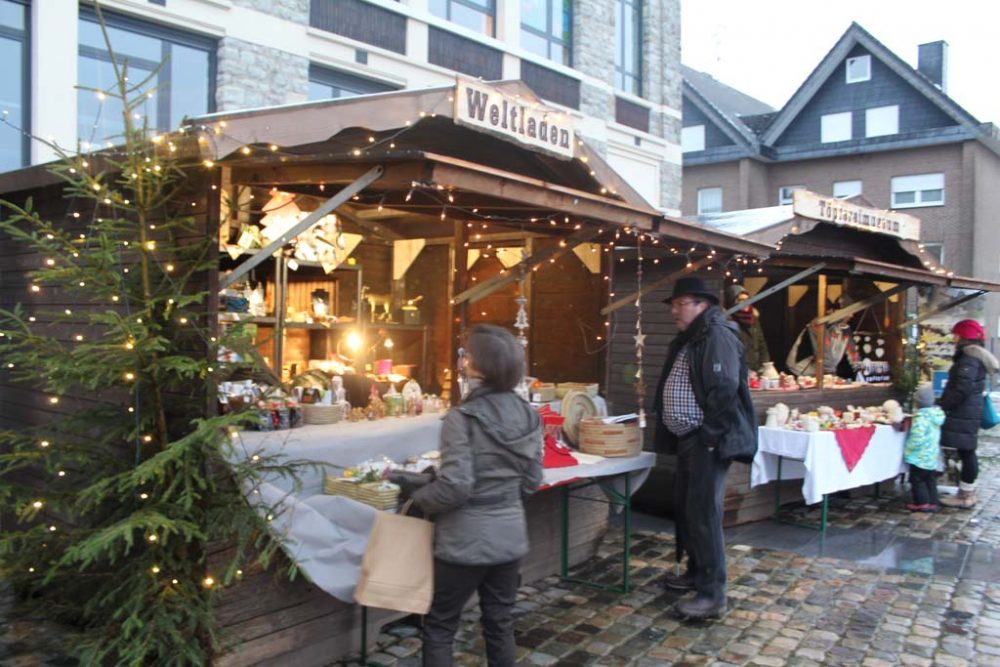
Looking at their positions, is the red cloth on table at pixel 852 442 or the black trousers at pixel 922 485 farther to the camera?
the black trousers at pixel 922 485

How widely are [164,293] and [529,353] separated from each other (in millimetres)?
5225

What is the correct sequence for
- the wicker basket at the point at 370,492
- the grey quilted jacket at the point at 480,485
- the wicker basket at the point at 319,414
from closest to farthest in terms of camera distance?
the grey quilted jacket at the point at 480,485, the wicker basket at the point at 370,492, the wicker basket at the point at 319,414

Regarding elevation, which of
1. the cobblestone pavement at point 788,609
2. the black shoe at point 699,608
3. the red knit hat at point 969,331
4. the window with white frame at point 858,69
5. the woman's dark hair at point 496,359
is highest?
the window with white frame at point 858,69

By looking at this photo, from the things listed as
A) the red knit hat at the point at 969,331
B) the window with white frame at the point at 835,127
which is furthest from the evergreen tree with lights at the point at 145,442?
the window with white frame at the point at 835,127

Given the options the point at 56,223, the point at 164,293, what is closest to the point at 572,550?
the point at 164,293

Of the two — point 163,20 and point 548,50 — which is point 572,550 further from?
point 548,50

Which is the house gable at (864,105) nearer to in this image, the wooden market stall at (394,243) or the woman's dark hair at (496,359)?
the wooden market stall at (394,243)

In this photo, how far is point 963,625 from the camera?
17.4ft

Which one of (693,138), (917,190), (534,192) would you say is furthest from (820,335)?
(693,138)

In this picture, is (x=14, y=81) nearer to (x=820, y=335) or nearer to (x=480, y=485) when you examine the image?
(x=480, y=485)

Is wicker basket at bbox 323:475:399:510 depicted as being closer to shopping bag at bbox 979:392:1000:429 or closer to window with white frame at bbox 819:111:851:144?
shopping bag at bbox 979:392:1000:429

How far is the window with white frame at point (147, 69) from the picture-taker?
31.4 ft

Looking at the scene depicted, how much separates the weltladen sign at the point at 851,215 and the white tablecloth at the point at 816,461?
2.05 m

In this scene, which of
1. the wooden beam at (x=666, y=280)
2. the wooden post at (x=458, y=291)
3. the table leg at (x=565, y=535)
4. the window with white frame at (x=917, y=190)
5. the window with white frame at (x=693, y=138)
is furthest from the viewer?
the window with white frame at (x=693, y=138)
